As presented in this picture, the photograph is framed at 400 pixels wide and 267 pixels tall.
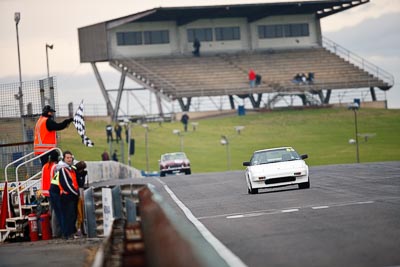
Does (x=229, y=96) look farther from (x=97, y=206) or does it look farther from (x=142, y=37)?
(x=97, y=206)

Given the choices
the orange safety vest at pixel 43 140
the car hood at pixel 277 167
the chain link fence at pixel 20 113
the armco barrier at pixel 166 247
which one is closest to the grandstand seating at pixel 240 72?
the car hood at pixel 277 167

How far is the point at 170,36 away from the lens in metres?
103

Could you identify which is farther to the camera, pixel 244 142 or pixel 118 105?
pixel 118 105

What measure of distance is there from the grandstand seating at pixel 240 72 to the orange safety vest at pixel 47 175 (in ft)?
241

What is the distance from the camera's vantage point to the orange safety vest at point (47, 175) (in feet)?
66.4

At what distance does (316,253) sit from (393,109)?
88224 mm

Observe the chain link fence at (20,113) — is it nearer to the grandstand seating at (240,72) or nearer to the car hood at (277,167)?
the car hood at (277,167)

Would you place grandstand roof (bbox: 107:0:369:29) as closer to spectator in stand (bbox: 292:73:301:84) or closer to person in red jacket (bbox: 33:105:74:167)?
spectator in stand (bbox: 292:73:301:84)

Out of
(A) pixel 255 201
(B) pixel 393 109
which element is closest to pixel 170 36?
(B) pixel 393 109

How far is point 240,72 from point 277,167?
7029cm

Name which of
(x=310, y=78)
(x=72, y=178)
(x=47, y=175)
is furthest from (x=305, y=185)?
(x=310, y=78)

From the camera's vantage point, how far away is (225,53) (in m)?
104

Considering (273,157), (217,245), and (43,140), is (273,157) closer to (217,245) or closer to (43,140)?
(43,140)

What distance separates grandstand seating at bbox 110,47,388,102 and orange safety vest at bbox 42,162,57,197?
73454mm
